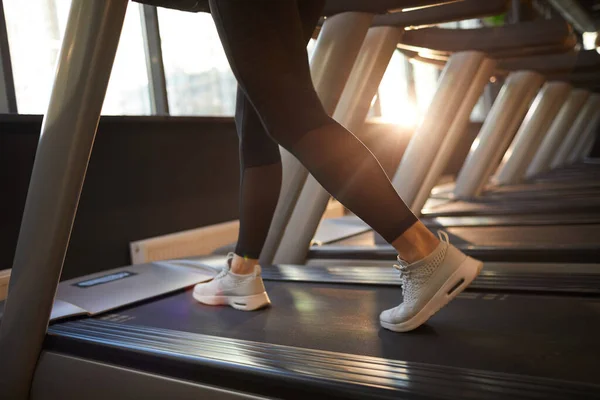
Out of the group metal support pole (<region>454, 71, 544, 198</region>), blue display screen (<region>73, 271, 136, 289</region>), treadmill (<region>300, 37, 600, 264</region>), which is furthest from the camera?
metal support pole (<region>454, 71, 544, 198</region>)

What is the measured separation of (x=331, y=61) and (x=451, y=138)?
121 centimetres

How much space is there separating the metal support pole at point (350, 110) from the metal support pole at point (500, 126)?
5.56 feet

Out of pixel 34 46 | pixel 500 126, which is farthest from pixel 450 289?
pixel 500 126

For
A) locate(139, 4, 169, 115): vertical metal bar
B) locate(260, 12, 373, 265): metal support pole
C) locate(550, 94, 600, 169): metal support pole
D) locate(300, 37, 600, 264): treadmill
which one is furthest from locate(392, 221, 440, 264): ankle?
locate(550, 94, 600, 169): metal support pole

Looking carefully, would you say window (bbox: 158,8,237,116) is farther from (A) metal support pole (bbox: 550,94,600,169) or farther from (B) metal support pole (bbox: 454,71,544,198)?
(A) metal support pole (bbox: 550,94,600,169)

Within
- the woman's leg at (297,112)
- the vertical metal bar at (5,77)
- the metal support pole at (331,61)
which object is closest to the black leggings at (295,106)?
the woman's leg at (297,112)

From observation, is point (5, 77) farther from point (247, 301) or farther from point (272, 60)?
point (272, 60)

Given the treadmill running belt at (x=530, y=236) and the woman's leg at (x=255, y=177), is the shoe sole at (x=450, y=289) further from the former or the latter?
the treadmill running belt at (x=530, y=236)

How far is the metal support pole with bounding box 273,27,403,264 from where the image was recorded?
2205 mm

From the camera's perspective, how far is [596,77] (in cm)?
423

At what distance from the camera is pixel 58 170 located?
1221 mm

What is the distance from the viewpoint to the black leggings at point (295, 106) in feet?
3.38

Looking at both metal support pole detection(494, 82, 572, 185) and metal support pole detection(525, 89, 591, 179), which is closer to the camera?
metal support pole detection(494, 82, 572, 185)

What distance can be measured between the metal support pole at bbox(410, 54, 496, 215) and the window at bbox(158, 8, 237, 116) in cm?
113
